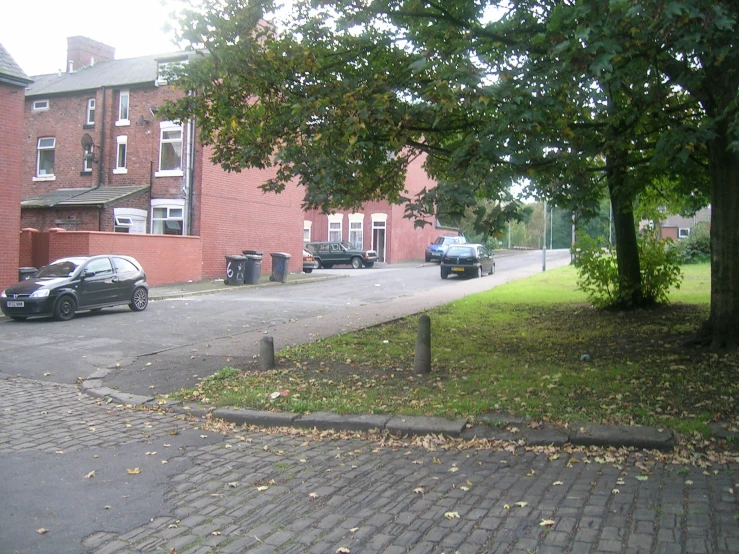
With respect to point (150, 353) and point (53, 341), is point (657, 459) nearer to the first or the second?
point (150, 353)

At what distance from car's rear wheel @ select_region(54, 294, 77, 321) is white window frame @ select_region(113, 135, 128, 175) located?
577 inches

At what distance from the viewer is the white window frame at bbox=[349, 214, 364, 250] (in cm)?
4922

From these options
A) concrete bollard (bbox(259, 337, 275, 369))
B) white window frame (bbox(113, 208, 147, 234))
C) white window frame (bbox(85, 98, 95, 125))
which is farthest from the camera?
white window frame (bbox(85, 98, 95, 125))

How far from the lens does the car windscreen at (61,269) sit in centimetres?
1604

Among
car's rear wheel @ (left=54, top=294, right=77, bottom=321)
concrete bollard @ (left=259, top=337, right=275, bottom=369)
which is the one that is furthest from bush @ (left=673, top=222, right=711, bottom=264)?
concrete bollard @ (left=259, top=337, right=275, bottom=369)

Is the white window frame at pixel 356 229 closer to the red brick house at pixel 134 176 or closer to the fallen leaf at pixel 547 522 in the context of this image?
the red brick house at pixel 134 176

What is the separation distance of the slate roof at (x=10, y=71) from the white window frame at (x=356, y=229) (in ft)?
104

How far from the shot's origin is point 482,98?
7105mm

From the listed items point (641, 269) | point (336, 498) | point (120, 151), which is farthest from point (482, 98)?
point (120, 151)

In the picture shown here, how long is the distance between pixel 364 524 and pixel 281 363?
5745 mm

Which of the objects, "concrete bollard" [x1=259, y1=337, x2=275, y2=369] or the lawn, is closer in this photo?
the lawn

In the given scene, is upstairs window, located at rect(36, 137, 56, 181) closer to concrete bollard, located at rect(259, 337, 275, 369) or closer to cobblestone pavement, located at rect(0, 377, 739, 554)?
concrete bollard, located at rect(259, 337, 275, 369)

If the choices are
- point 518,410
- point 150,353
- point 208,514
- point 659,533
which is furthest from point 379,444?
point 150,353

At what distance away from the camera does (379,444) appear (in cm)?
650
